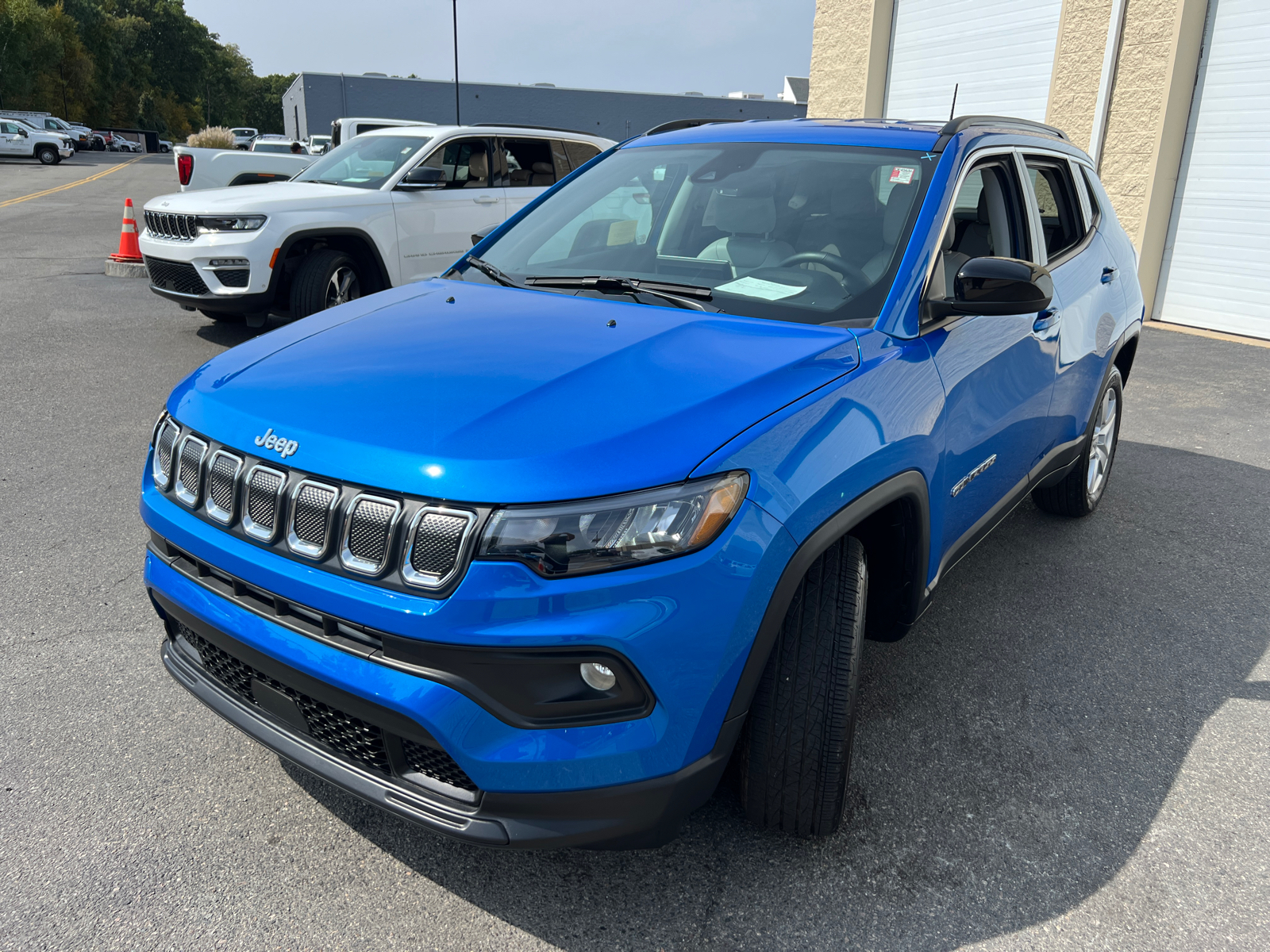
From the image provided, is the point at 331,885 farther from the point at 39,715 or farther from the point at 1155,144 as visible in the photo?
the point at 1155,144

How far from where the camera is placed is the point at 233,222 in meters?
7.11

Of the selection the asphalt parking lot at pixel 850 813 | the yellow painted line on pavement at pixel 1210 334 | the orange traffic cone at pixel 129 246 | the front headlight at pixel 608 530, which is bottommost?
the asphalt parking lot at pixel 850 813

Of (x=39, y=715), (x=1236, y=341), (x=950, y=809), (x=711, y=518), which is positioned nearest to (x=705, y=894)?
(x=950, y=809)

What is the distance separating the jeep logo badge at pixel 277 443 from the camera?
6.38 ft

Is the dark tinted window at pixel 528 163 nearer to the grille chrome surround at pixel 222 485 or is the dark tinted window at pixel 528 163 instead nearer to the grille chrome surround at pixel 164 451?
the grille chrome surround at pixel 164 451

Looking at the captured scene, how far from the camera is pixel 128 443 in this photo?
5219mm

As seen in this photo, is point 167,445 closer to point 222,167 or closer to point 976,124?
point 976,124

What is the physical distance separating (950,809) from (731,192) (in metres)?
2.04

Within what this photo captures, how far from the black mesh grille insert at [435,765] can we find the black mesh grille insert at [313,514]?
0.44 m

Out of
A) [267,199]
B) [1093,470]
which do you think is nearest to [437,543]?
[1093,470]

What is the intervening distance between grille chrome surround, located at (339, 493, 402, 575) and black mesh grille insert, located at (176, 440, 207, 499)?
21.1 inches

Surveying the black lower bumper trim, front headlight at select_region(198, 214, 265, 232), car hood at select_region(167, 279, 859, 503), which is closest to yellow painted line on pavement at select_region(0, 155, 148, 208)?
front headlight at select_region(198, 214, 265, 232)

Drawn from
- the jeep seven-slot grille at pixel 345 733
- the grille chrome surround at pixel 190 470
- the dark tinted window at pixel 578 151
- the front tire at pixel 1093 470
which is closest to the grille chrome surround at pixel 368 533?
the jeep seven-slot grille at pixel 345 733

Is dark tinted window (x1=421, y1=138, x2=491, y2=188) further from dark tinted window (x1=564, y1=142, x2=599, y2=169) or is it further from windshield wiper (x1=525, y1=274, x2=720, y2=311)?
windshield wiper (x1=525, y1=274, x2=720, y2=311)
